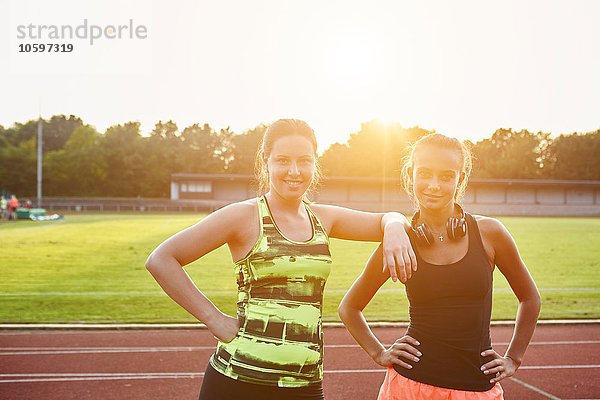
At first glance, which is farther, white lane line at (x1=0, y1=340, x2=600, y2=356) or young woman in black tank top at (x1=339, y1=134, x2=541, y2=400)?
white lane line at (x1=0, y1=340, x2=600, y2=356)

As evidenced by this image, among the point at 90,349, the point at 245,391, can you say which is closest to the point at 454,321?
the point at 245,391

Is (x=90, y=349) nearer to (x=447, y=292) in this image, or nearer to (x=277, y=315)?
(x=277, y=315)

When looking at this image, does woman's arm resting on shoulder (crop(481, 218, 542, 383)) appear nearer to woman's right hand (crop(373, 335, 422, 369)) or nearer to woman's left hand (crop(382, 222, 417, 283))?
woman's right hand (crop(373, 335, 422, 369))

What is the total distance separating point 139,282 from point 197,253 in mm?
11376

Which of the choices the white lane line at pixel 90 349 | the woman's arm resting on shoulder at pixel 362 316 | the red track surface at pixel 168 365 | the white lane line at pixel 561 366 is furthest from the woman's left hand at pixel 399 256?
the white lane line at pixel 90 349

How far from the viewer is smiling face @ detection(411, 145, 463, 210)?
8.25 feet

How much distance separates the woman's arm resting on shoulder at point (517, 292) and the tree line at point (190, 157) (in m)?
61.2

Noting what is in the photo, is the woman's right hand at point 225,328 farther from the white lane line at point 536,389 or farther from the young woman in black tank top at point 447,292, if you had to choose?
the white lane line at point 536,389

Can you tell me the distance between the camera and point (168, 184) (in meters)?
66.2

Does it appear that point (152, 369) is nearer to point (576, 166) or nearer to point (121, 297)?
point (121, 297)

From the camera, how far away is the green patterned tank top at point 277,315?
2.27 m

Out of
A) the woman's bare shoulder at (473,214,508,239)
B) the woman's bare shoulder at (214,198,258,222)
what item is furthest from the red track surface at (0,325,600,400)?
the woman's bare shoulder at (214,198,258,222)

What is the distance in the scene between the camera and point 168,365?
674 cm

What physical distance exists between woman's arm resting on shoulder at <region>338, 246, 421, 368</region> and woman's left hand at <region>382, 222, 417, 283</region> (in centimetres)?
33
